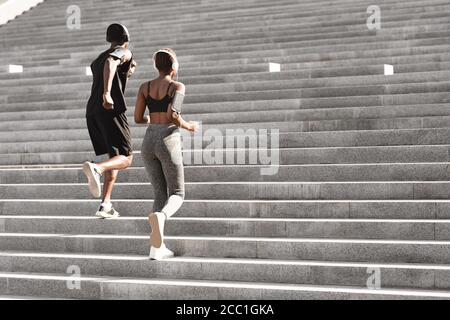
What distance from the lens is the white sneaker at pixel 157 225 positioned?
7.18 metres

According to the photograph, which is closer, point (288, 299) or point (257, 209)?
point (288, 299)

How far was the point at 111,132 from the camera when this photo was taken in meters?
8.28

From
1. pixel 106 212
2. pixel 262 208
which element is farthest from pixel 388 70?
pixel 106 212

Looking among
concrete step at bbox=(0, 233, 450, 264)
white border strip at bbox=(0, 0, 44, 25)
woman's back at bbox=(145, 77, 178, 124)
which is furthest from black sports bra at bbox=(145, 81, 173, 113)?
white border strip at bbox=(0, 0, 44, 25)

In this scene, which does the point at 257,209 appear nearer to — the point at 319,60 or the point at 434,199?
the point at 434,199

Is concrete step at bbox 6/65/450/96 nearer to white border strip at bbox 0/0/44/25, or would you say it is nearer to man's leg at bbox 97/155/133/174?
man's leg at bbox 97/155/133/174

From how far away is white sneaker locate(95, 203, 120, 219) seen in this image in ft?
27.8

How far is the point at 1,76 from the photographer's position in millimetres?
14805

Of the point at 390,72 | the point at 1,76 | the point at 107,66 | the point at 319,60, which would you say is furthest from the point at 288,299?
the point at 1,76

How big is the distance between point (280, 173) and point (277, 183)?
382mm

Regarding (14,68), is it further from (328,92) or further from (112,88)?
Result: (112,88)

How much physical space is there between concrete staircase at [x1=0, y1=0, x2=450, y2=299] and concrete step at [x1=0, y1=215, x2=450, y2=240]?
0.04 feet

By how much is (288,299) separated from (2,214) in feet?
13.0
